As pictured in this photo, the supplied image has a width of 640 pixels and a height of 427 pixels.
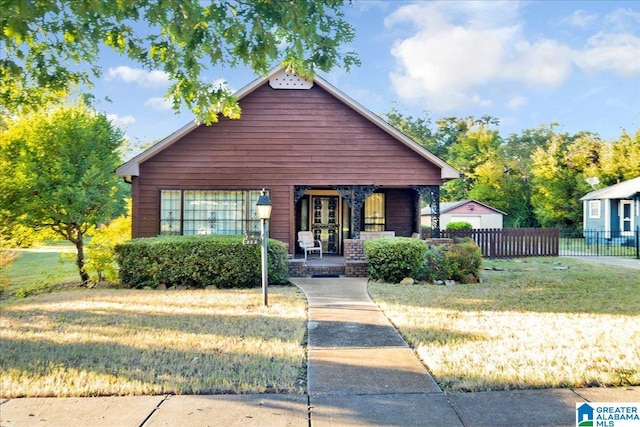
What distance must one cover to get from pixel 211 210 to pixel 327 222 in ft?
14.8

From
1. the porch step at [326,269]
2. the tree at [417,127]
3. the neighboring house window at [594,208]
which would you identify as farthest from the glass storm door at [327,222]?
the tree at [417,127]

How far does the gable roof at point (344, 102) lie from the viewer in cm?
1255

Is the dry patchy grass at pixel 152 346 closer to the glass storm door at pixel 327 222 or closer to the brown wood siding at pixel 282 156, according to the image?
the brown wood siding at pixel 282 156

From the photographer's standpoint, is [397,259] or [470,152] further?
[470,152]

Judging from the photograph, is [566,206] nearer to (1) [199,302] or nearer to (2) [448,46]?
(2) [448,46]

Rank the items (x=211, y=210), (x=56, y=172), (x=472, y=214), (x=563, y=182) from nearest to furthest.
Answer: (x=56, y=172)
(x=211, y=210)
(x=472, y=214)
(x=563, y=182)

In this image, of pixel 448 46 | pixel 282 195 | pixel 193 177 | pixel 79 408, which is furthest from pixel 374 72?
pixel 79 408

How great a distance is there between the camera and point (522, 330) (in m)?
6.11

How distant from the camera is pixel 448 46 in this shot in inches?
638

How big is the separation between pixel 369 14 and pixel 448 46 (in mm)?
4594

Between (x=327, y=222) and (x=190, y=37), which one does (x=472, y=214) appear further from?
(x=190, y=37)

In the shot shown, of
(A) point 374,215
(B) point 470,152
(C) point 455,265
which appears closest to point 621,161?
(B) point 470,152

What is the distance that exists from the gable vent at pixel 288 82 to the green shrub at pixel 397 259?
5576 mm

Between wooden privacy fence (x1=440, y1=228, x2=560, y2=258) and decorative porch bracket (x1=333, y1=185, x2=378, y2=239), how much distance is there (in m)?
6.18
